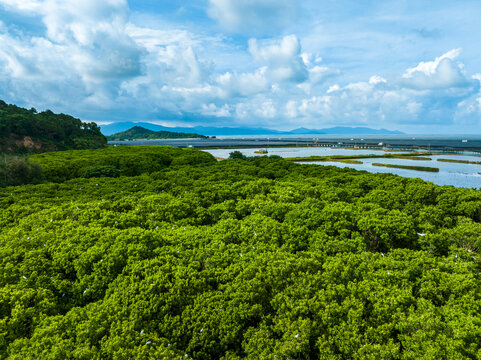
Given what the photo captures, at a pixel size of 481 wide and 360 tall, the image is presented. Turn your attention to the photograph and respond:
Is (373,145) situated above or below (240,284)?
above

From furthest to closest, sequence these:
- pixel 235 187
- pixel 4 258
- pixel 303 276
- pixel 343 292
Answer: pixel 235 187
pixel 4 258
pixel 303 276
pixel 343 292

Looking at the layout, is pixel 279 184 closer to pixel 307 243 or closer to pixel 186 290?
pixel 307 243

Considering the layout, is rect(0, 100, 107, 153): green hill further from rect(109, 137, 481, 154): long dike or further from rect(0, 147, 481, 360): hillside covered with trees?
rect(0, 147, 481, 360): hillside covered with trees

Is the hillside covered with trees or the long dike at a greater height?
the long dike

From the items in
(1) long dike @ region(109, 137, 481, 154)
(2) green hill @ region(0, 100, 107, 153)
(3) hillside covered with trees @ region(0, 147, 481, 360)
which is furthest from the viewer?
(1) long dike @ region(109, 137, 481, 154)

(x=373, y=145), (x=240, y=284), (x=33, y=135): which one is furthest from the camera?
(x=373, y=145)

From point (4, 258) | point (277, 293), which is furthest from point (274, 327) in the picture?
point (4, 258)

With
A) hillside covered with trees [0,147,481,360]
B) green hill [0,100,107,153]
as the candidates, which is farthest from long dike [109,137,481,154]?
hillside covered with trees [0,147,481,360]

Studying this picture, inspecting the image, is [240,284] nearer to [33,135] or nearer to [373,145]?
[33,135]

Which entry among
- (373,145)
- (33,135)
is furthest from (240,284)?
(373,145)
